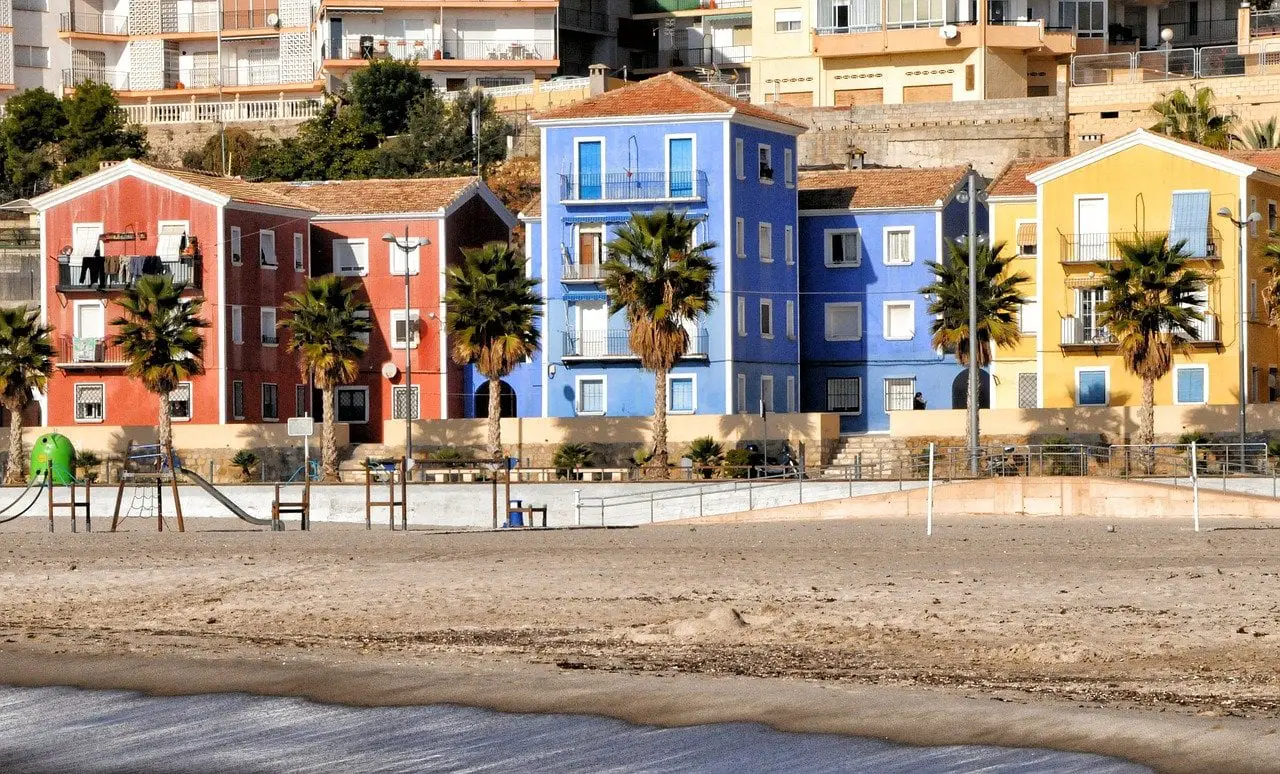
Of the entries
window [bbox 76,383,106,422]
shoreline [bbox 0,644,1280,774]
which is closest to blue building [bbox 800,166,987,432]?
window [bbox 76,383,106,422]

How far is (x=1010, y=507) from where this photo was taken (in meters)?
45.0

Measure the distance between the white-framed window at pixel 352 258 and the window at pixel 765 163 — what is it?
43.0 ft

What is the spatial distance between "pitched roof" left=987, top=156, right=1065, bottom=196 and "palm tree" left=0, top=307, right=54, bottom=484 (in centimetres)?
2879

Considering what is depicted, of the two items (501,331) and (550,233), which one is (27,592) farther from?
(550,233)

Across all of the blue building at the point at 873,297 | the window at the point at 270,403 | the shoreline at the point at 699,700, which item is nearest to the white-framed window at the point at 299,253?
the window at the point at 270,403

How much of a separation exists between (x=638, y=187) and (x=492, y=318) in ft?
28.6

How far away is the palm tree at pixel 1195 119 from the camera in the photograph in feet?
258

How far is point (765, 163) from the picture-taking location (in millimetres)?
70875

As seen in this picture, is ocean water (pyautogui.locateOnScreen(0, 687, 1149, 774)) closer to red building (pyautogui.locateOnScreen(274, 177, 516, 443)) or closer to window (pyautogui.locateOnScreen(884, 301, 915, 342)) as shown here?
red building (pyautogui.locateOnScreen(274, 177, 516, 443))

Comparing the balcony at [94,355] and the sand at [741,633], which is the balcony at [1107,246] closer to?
the balcony at [94,355]

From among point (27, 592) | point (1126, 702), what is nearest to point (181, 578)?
point (27, 592)

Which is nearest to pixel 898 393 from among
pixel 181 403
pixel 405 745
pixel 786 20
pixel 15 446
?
pixel 181 403

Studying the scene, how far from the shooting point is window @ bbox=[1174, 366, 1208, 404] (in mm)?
64562

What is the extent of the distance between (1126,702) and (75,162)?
84.0 meters
